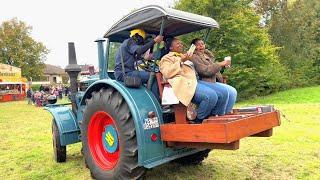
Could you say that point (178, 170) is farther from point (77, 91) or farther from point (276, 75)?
point (276, 75)

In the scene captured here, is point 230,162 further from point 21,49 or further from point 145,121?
point 21,49

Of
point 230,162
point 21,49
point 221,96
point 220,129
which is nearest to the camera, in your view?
point 220,129

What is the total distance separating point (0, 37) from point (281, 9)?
44769 millimetres

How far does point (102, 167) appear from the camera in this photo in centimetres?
524

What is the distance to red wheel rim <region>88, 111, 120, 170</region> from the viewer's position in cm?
519

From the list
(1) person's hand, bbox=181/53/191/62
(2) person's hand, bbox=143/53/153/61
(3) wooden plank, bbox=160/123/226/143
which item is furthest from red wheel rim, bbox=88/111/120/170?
(1) person's hand, bbox=181/53/191/62

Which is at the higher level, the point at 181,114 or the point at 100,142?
the point at 181,114

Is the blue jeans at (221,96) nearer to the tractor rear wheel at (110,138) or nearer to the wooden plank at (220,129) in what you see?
the wooden plank at (220,129)

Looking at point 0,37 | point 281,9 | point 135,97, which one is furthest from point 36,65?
point 135,97

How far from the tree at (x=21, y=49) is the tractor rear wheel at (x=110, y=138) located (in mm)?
58683

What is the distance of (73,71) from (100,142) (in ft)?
6.82

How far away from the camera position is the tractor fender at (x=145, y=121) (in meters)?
4.47

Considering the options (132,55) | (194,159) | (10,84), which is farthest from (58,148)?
(10,84)

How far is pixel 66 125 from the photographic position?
6.75 meters
